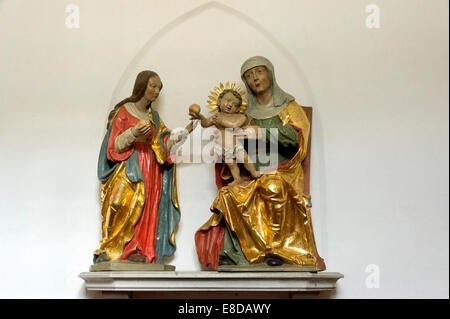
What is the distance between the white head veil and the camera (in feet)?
16.0

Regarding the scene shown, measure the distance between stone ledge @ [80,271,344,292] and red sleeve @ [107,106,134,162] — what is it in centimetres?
73

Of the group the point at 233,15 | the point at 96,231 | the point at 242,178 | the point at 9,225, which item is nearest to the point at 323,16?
the point at 233,15

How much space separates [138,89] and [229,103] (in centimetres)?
61

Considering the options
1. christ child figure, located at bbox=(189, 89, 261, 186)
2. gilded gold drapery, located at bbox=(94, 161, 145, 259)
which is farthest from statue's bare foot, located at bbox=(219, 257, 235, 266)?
gilded gold drapery, located at bbox=(94, 161, 145, 259)

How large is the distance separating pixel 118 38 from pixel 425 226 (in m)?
2.45

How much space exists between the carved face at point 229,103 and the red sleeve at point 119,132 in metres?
0.62

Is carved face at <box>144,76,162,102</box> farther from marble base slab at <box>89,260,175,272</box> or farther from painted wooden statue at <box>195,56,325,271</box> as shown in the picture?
marble base slab at <box>89,260,175,272</box>

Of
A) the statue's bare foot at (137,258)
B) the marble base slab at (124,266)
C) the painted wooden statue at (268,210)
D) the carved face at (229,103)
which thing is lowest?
the marble base slab at (124,266)

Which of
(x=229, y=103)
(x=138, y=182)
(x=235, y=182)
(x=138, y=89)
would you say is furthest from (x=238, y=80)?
(x=138, y=182)

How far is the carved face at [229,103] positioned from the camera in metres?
4.78

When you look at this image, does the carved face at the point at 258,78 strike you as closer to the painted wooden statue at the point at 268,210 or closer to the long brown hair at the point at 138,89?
the painted wooden statue at the point at 268,210

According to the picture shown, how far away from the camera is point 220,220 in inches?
187

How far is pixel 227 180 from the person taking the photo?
4879 millimetres

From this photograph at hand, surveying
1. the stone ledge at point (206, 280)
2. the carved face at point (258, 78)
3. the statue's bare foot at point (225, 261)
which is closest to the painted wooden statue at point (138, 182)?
the stone ledge at point (206, 280)
